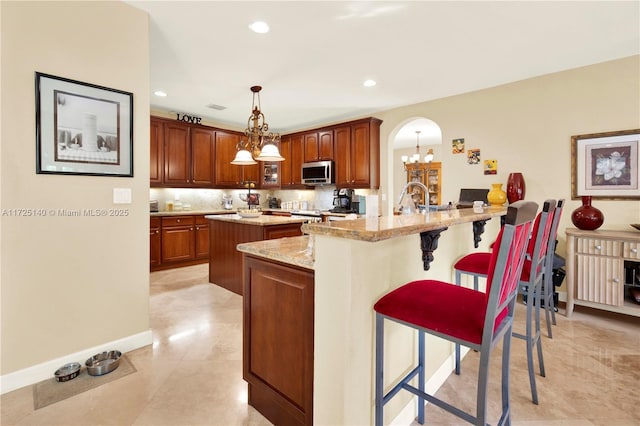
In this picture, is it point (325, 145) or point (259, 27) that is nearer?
point (259, 27)

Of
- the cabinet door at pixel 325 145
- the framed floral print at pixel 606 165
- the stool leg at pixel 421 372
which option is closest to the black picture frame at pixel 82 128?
the stool leg at pixel 421 372

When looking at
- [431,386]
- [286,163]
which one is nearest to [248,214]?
[286,163]

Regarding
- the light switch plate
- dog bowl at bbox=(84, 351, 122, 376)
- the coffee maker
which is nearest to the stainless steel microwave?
the coffee maker

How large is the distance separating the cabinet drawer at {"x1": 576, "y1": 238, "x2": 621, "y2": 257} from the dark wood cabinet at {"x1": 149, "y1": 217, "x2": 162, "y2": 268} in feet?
17.3

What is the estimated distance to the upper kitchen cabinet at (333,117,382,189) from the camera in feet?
16.1

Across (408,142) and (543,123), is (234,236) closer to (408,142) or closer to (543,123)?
(543,123)

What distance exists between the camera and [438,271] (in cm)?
188

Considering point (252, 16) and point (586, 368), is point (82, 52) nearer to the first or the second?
point (252, 16)

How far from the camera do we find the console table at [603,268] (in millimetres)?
2688

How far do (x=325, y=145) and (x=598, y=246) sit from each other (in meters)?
4.01

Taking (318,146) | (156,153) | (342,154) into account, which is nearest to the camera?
(156,153)

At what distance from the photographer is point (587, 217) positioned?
2920 millimetres

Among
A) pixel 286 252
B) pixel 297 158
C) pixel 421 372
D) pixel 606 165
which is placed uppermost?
pixel 297 158

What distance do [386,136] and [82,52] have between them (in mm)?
3896
